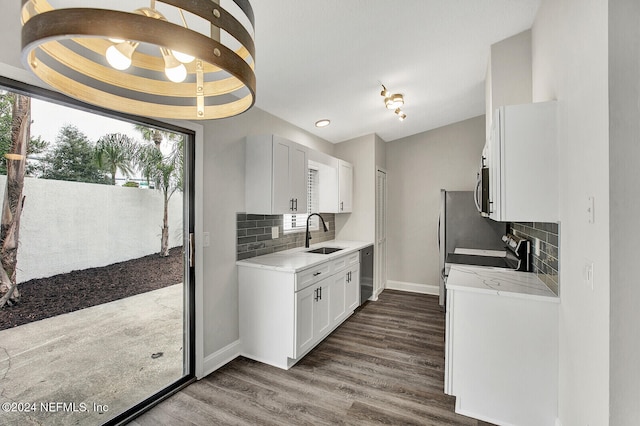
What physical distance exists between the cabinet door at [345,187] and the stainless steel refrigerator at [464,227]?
130 cm

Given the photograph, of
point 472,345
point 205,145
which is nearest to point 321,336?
point 472,345

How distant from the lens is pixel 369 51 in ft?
7.73

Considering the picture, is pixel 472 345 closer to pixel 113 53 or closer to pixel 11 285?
pixel 113 53

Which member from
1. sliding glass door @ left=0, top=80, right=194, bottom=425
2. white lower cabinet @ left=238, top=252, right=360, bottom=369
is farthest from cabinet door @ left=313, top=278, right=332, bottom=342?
sliding glass door @ left=0, top=80, right=194, bottom=425

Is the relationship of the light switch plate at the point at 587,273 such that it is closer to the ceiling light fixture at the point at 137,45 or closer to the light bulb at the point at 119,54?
the ceiling light fixture at the point at 137,45

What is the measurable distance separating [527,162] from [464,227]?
7.44 ft

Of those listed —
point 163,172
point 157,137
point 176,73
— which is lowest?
point 163,172

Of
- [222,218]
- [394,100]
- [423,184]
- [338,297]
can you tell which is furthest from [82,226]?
[423,184]

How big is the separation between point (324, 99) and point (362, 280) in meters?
2.39

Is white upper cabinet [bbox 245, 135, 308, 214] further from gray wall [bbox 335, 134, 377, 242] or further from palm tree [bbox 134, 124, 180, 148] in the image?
gray wall [bbox 335, 134, 377, 242]

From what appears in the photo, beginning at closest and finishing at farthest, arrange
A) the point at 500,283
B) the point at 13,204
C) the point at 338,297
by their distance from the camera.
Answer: the point at 13,204 < the point at 500,283 < the point at 338,297

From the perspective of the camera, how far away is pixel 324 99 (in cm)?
313

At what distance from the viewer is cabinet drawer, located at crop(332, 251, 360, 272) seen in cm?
342

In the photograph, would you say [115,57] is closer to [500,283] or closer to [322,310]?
[500,283]
